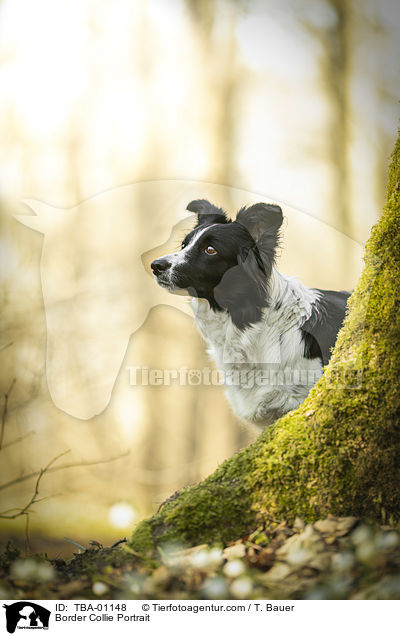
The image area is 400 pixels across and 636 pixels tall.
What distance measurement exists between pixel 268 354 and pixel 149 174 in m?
0.98

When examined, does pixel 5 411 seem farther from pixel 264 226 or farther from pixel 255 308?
pixel 264 226

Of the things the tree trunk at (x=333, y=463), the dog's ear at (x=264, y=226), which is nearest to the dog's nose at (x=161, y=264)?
the dog's ear at (x=264, y=226)

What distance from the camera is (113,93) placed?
1907 mm

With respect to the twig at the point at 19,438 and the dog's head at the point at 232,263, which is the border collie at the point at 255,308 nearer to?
the dog's head at the point at 232,263

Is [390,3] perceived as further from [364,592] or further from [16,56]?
[364,592]

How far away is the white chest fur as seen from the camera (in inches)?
64.7

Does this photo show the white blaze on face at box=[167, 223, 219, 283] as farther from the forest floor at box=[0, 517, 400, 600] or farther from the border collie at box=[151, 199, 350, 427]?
the forest floor at box=[0, 517, 400, 600]

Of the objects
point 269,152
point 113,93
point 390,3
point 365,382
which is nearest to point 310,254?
point 269,152

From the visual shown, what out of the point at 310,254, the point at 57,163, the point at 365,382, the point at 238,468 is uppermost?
the point at 57,163

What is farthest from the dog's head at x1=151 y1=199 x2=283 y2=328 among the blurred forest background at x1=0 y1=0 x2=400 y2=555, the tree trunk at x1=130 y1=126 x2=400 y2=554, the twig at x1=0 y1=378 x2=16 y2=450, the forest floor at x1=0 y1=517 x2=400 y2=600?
the forest floor at x1=0 y1=517 x2=400 y2=600

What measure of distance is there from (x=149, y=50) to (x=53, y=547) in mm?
2021
